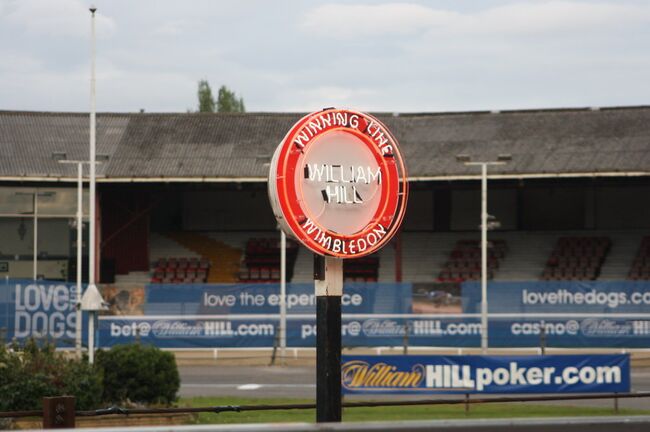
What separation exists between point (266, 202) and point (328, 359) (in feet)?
143

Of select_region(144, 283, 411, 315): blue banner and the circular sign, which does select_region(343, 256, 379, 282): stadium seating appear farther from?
the circular sign

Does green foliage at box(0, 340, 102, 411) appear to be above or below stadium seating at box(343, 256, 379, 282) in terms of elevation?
below

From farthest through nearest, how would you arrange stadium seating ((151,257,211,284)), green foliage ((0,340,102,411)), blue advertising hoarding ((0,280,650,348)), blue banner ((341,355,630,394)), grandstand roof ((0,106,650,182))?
1. stadium seating ((151,257,211,284))
2. grandstand roof ((0,106,650,182))
3. blue advertising hoarding ((0,280,650,348))
4. blue banner ((341,355,630,394))
5. green foliage ((0,340,102,411))

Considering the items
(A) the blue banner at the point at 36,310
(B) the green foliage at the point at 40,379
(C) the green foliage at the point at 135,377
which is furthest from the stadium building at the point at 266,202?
(B) the green foliage at the point at 40,379

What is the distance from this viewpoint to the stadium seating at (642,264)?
44.6 meters

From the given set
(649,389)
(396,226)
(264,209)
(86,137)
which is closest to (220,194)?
(264,209)

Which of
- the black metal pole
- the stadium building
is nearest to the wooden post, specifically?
the black metal pole

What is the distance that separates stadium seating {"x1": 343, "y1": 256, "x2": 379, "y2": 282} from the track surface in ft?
35.1

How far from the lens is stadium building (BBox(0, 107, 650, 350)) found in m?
46.1

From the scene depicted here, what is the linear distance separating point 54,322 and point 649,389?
17.9 metres

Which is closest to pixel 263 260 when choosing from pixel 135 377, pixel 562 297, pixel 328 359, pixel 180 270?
pixel 180 270

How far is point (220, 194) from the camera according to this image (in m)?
53.7

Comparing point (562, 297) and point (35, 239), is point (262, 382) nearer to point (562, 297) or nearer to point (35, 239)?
point (562, 297)

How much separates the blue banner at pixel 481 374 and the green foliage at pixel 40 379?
5.95 m
